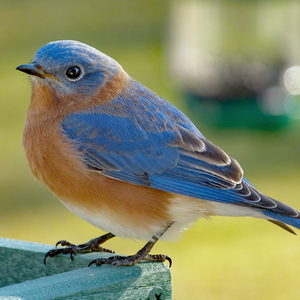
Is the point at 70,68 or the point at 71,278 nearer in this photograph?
the point at 71,278

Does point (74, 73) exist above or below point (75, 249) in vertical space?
above

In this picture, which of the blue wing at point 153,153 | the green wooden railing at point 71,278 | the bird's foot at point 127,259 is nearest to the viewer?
the green wooden railing at point 71,278

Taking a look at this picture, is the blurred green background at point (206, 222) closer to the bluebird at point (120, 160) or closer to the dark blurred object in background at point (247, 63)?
the bluebird at point (120, 160)

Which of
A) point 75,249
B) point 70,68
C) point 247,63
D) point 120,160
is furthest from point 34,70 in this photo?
point 247,63

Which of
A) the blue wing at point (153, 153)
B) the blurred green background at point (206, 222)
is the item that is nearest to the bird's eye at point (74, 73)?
the blue wing at point (153, 153)

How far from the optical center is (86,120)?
373cm

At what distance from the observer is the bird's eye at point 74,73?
12.4 ft

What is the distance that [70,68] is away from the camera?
375 cm

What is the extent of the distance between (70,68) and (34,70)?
0.80ft

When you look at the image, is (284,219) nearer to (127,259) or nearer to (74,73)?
(127,259)

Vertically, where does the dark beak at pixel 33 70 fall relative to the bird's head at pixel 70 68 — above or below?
below

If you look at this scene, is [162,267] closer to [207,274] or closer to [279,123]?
[207,274]

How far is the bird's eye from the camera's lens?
3770 mm

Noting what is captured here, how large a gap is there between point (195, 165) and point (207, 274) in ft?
13.4
